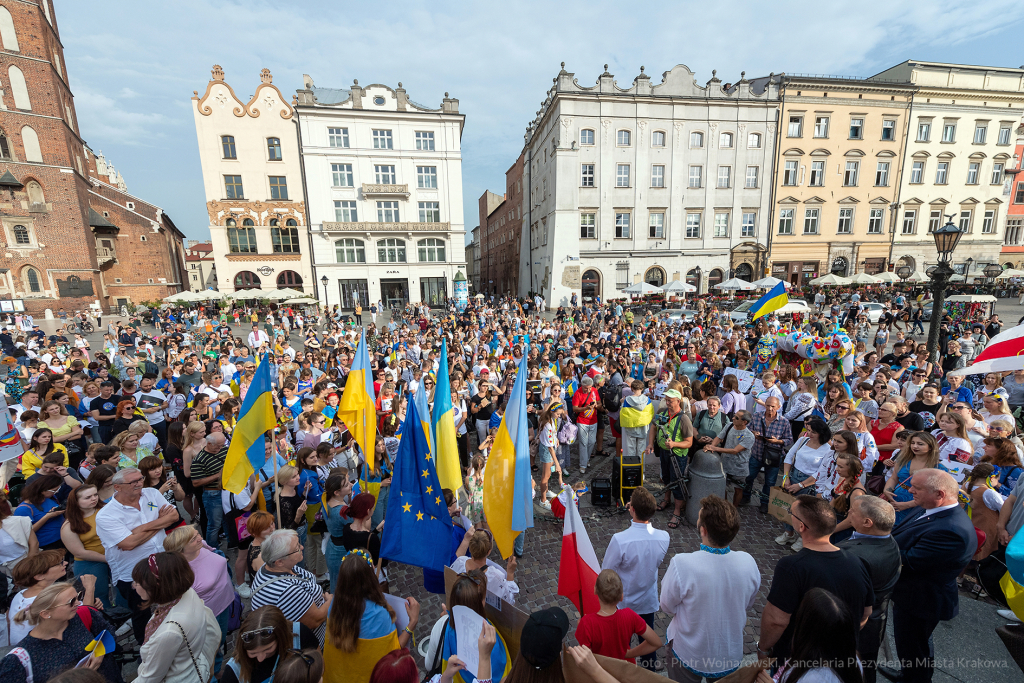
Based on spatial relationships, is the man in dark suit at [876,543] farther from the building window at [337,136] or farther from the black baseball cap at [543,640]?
the building window at [337,136]

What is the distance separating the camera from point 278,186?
1289 inches

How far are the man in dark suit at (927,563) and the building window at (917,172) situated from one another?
4261 centimetres

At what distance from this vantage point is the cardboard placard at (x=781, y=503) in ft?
16.3

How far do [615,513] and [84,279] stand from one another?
40.6 metres

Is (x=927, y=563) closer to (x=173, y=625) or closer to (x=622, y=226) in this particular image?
(x=173, y=625)

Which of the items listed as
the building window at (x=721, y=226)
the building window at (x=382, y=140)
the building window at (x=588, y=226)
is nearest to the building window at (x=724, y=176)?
the building window at (x=721, y=226)

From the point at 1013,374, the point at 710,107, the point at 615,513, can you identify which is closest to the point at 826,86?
the point at 710,107

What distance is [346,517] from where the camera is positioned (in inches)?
151

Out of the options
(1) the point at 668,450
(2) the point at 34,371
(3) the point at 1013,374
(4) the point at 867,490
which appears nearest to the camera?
(4) the point at 867,490

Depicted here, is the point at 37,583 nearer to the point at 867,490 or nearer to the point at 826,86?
the point at 867,490

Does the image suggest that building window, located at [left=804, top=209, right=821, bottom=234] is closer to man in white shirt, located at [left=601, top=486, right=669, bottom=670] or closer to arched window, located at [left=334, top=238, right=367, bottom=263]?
arched window, located at [left=334, top=238, right=367, bottom=263]

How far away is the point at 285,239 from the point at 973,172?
177 feet

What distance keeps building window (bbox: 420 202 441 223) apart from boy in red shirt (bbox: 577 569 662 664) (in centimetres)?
3414

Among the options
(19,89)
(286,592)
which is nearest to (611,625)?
(286,592)
